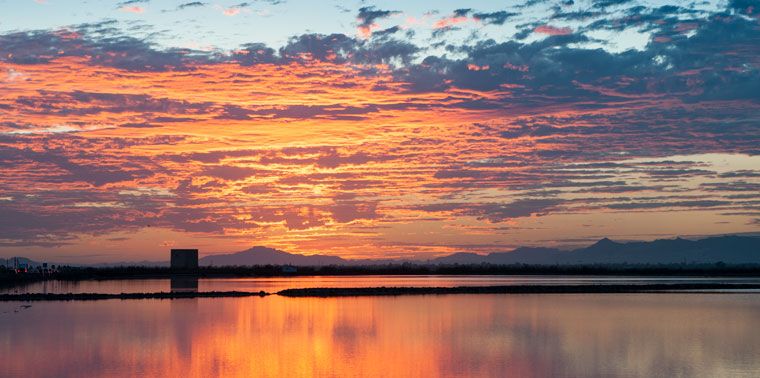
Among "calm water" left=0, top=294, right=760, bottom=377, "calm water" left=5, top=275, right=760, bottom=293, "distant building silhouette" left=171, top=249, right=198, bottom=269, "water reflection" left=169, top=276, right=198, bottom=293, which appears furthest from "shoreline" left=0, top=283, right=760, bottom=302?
"distant building silhouette" left=171, top=249, right=198, bottom=269

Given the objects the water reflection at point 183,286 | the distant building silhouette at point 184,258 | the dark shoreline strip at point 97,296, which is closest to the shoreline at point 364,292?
the dark shoreline strip at point 97,296

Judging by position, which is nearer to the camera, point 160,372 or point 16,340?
point 160,372

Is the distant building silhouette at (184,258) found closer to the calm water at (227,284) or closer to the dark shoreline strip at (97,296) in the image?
the calm water at (227,284)

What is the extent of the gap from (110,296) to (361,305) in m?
21.6

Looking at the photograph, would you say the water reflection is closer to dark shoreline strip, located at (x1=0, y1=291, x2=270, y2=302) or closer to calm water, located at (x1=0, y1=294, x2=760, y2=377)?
dark shoreline strip, located at (x1=0, y1=291, x2=270, y2=302)

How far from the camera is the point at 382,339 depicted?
37438 mm

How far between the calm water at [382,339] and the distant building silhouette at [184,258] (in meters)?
86.0

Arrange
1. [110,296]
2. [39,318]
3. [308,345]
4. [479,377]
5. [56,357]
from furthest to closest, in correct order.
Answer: [110,296] → [39,318] → [308,345] → [56,357] → [479,377]

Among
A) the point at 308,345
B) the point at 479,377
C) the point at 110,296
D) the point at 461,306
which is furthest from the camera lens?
the point at 110,296

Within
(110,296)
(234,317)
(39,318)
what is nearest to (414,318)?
(234,317)

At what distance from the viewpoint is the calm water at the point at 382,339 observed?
93.7 feet

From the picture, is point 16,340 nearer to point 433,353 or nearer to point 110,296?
point 433,353

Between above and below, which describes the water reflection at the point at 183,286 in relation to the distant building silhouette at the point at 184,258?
below

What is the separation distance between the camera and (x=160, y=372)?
27969 mm
